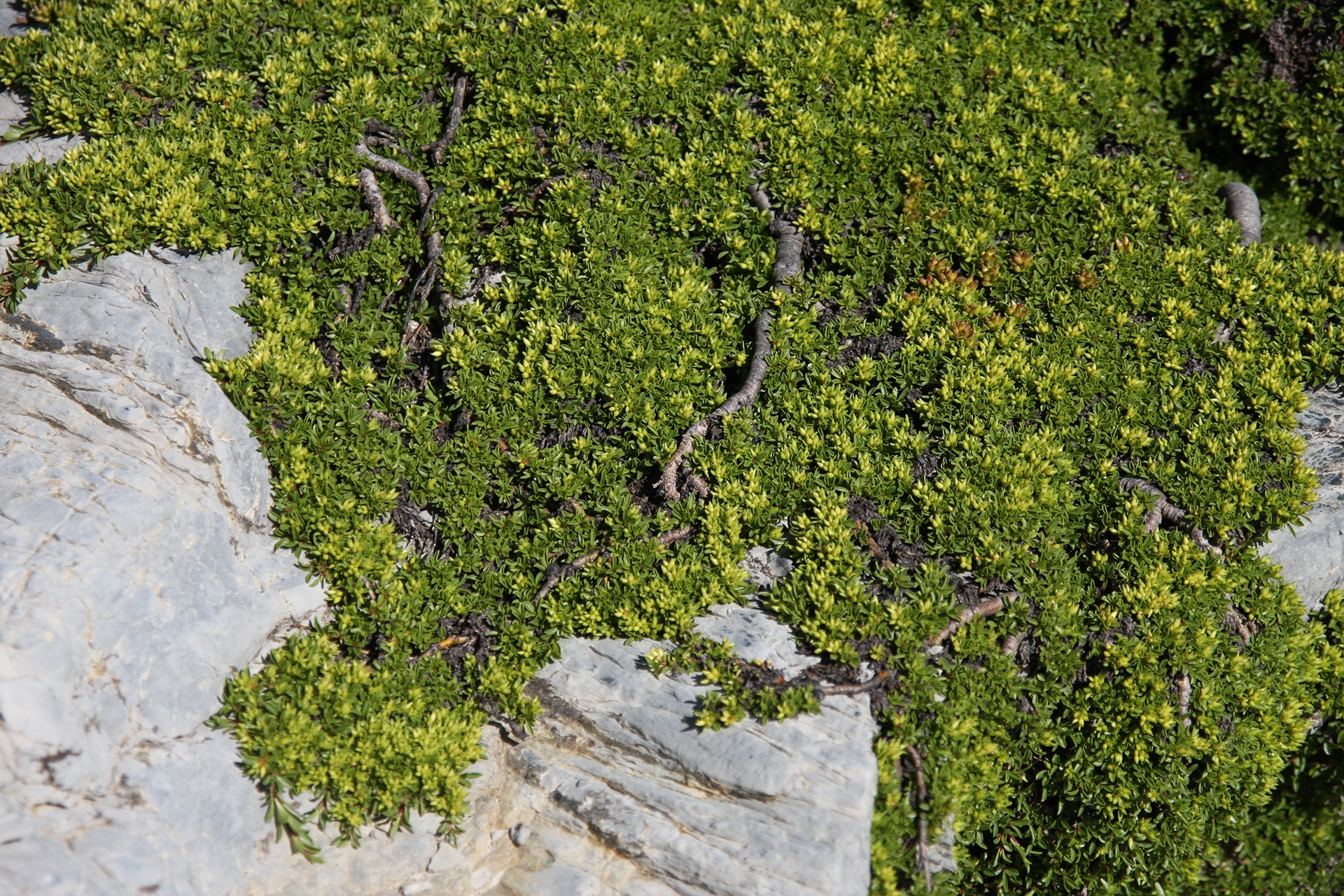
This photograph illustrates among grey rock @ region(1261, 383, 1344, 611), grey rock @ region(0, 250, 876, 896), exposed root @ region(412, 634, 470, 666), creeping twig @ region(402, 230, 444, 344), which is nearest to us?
grey rock @ region(0, 250, 876, 896)

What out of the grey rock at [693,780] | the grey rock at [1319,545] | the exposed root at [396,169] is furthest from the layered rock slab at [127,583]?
the grey rock at [1319,545]

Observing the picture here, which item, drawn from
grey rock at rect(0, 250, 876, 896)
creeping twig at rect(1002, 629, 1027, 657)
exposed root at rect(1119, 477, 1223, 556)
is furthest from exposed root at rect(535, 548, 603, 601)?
exposed root at rect(1119, 477, 1223, 556)

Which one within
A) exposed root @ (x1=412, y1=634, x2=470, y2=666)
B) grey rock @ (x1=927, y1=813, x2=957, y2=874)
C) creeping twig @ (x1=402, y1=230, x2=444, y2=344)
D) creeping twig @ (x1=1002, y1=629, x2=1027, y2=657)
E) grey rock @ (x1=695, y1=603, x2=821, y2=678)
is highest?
creeping twig @ (x1=402, y1=230, x2=444, y2=344)

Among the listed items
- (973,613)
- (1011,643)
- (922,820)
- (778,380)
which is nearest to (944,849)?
(922,820)

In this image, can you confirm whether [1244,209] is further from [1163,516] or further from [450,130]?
[450,130]

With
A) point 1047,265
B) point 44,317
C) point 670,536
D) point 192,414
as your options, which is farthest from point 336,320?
point 1047,265

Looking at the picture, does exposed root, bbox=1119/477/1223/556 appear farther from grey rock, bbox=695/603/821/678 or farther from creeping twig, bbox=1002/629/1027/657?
grey rock, bbox=695/603/821/678

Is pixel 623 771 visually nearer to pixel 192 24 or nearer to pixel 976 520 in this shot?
pixel 976 520
